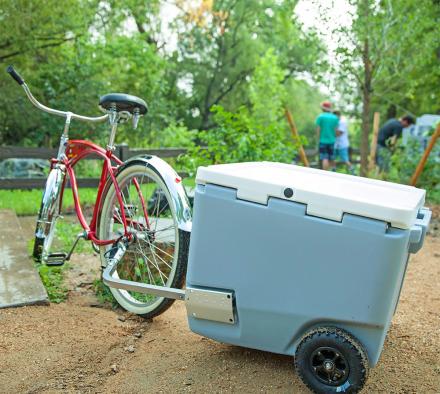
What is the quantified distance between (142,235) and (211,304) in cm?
79

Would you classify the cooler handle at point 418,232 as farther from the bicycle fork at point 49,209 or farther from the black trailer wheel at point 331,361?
the bicycle fork at point 49,209

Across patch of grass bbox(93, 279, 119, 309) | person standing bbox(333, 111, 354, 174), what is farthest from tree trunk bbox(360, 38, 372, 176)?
patch of grass bbox(93, 279, 119, 309)

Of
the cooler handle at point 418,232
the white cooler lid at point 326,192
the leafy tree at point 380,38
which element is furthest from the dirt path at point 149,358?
the leafy tree at point 380,38

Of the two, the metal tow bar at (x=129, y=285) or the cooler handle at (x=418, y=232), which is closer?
the cooler handle at (x=418, y=232)

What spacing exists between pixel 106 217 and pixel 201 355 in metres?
1.08

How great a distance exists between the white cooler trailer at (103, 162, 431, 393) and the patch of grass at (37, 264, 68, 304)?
139 centimetres

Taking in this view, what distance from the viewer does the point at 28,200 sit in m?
8.04

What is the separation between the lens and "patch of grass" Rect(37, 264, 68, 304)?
138 inches

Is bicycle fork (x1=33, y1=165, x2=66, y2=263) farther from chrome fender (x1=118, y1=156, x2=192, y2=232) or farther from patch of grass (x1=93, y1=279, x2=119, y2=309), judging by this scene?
chrome fender (x1=118, y1=156, x2=192, y2=232)

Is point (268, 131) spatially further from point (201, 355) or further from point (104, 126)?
point (104, 126)

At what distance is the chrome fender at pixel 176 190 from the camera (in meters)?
2.74

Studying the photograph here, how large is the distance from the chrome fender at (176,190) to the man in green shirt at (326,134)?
7.29 metres

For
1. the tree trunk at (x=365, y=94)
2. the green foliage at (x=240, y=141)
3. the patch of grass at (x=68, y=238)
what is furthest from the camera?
the tree trunk at (x=365, y=94)

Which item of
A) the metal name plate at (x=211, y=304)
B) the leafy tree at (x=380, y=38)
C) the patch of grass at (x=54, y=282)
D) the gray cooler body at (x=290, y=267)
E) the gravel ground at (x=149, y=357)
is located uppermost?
the leafy tree at (x=380, y=38)
